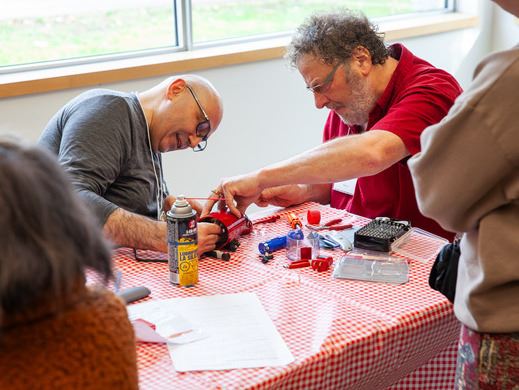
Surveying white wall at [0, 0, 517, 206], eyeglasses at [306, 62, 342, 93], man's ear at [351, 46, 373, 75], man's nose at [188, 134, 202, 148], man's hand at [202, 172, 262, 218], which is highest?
man's ear at [351, 46, 373, 75]

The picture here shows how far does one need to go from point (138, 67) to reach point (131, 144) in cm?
121

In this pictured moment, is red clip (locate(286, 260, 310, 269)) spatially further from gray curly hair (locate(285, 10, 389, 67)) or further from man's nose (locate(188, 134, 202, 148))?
gray curly hair (locate(285, 10, 389, 67))

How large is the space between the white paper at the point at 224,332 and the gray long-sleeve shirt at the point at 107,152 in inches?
17.9

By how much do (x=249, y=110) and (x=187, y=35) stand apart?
49cm

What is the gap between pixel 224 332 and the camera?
59.6 inches

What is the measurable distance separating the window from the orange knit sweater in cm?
243

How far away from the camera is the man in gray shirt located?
196 centimetres

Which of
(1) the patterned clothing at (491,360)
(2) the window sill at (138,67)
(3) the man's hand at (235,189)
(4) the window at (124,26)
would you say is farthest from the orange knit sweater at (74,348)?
(4) the window at (124,26)

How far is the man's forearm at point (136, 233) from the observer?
1.94 metres

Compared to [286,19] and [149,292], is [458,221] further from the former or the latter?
[286,19]

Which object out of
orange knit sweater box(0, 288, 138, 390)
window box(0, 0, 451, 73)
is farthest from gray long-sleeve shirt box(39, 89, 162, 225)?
window box(0, 0, 451, 73)

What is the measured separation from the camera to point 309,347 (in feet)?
4.79

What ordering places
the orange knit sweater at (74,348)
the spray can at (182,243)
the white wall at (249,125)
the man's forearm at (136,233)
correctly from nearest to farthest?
the orange knit sweater at (74,348), the spray can at (182,243), the man's forearm at (136,233), the white wall at (249,125)

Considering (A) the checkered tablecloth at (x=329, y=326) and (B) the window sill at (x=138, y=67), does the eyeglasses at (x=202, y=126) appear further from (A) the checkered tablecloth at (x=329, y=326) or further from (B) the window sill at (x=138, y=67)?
(B) the window sill at (x=138, y=67)
